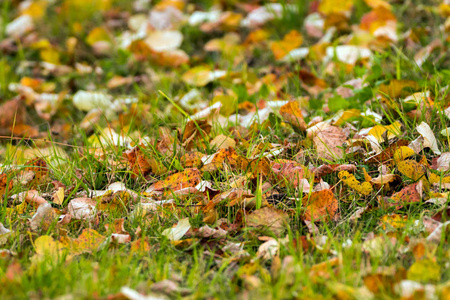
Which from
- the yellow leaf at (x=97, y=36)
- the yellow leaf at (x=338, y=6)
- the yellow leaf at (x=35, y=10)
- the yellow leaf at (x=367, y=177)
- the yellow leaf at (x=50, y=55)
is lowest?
the yellow leaf at (x=50, y=55)

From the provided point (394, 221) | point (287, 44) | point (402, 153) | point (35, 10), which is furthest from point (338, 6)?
point (35, 10)

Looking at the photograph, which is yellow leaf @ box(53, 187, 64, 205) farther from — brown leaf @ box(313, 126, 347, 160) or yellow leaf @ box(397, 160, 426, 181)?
yellow leaf @ box(397, 160, 426, 181)

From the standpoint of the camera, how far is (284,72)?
2990mm

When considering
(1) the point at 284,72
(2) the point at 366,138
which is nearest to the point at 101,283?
(2) the point at 366,138

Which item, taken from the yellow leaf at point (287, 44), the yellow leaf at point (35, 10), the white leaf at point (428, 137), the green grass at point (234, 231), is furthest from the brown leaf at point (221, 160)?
the yellow leaf at point (35, 10)

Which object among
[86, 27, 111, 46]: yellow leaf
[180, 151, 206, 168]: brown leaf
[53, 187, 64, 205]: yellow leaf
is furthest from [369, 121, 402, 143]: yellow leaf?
[86, 27, 111, 46]: yellow leaf

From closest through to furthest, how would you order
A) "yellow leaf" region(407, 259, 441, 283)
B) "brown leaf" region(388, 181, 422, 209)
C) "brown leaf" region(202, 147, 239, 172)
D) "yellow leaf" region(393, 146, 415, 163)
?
1. "yellow leaf" region(407, 259, 441, 283)
2. "brown leaf" region(388, 181, 422, 209)
3. "yellow leaf" region(393, 146, 415, 163)
4. "brown leaf" region(202, 147, 239, 172)

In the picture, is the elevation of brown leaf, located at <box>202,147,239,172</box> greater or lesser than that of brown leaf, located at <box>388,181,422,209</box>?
greater

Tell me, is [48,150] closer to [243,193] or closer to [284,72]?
[243,193]

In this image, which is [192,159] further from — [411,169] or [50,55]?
[50,55]

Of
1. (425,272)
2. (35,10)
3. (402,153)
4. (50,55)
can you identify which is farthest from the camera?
(35,10)

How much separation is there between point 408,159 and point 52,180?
1.36m

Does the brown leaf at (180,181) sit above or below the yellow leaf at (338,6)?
below

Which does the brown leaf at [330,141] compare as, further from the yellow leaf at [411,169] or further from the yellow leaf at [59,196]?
the yellow leaf at [59,196]
